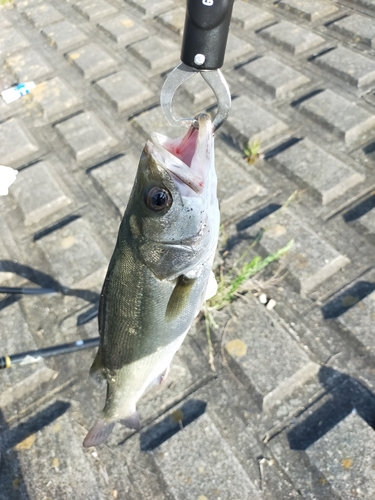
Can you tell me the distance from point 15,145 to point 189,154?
326 centimetres

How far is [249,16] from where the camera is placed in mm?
5801

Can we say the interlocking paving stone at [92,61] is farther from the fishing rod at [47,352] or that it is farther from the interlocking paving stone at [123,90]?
the fishing rod at [47,352]

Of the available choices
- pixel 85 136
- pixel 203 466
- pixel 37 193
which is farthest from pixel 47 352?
pixel 85 136

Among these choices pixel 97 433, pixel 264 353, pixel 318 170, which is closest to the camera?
pixel 97 433

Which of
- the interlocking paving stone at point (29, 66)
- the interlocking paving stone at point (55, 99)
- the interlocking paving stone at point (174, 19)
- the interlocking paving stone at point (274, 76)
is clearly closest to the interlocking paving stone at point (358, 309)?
the interlocking paving stone at point (274, 76)

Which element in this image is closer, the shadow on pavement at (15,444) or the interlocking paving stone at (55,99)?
the shadow on pavement at (15,444)

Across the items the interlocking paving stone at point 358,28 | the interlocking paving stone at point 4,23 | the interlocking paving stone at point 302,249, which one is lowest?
the interlocking paving stone at point 302,249

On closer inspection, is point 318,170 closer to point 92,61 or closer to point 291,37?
point 291,37

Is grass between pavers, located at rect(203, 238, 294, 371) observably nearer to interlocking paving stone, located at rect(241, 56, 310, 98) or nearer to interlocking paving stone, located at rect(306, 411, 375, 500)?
interlocking paving stone, located at rect(306, 411, 375, 500)

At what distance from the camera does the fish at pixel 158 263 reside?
6.00 feet

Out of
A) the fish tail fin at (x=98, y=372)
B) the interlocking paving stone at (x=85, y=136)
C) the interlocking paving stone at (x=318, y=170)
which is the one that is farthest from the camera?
the interlocking paving stone at (x=85, y=136)

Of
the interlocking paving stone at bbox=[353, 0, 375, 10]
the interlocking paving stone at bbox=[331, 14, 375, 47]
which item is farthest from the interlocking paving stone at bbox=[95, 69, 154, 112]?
the interlocking paving stone at bbox=[353, 0, 375, 10]

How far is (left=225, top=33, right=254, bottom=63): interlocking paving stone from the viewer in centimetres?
534

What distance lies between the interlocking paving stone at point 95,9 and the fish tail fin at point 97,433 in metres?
5.63
